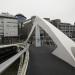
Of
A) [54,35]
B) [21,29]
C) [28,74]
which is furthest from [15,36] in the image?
[28,74]

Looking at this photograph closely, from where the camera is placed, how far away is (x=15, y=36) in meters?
61.9

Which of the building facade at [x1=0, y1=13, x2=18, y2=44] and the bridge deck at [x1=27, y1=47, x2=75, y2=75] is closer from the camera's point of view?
the bridge deck at [x1=27, y1=47, x2=75, y2=75]

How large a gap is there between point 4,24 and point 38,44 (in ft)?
112

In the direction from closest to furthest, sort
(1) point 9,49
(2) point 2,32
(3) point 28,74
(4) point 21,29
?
(3) point 28,74
(1) point 9,49
(2) point 2,32
(4) point 21,29

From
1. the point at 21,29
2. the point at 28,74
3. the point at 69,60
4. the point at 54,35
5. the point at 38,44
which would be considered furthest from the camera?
the point at 21,29

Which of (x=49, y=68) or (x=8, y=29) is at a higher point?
(x=8, y=29)

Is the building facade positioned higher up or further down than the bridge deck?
higher up

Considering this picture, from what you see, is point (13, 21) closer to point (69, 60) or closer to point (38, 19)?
point (38, 19)

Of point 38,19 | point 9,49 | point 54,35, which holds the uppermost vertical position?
point 38,19

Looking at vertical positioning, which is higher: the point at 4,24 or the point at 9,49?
the point at 4,24

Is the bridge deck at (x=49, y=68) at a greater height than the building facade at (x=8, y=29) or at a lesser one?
lesser

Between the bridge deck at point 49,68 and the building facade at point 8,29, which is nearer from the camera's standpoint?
the bridge deck at point 49,68

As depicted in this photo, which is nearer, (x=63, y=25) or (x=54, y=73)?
(x=54, y=73)

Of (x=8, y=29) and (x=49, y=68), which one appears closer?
(x=49, y=68)
